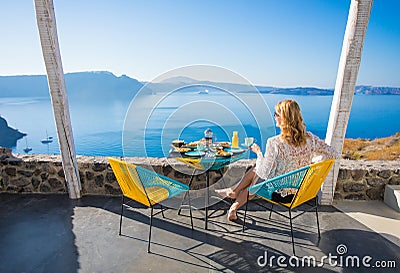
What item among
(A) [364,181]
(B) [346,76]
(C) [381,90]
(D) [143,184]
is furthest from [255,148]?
(C) [381,90]

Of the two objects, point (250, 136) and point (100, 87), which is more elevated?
point (100, 87)

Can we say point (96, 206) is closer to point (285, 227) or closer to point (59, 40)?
point (59, 40)

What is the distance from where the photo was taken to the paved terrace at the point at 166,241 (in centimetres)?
196

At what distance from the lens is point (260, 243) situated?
225 cm

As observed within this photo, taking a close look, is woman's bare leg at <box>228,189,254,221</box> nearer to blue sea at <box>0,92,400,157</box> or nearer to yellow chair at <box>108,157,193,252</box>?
yellow chair at <box>108,157,193,252</box>

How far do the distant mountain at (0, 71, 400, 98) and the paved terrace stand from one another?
129 cm

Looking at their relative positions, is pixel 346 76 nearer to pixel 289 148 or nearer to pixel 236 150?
pixel 289 148

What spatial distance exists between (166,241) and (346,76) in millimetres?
2278

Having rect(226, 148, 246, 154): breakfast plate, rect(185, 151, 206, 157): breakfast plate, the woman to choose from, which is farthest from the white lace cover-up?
rect(185, 151, 206, 157): breakfast plate

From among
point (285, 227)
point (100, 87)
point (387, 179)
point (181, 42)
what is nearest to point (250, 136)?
point (285, 227)

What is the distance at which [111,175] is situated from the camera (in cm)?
322

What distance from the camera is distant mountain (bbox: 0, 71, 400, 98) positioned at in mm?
2826

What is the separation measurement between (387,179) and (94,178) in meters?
3.41

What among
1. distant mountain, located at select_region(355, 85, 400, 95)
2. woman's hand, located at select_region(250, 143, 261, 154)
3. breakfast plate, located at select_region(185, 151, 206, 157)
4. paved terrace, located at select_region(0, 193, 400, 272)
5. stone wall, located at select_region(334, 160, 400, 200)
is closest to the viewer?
paved terrace, located at select_region(0, 193, 400, 272)
